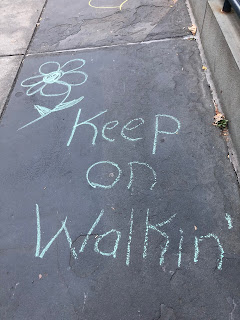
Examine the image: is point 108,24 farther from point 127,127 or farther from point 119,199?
point 119,199

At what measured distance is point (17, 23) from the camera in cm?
576

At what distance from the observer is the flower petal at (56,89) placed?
405 cm

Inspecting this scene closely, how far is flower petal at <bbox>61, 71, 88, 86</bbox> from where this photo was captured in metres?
4.16

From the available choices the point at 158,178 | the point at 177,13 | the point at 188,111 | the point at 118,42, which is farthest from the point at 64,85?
the point at 177,13

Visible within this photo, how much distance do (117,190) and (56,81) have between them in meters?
2.13

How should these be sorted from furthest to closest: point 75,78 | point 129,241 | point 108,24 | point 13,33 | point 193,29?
point 13,33 → point 108,24 → point 193,29 → point 75,78 → point 129,241

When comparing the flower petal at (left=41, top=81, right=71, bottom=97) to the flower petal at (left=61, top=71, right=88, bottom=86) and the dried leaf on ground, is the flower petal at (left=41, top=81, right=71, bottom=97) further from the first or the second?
the dried leaf on ground

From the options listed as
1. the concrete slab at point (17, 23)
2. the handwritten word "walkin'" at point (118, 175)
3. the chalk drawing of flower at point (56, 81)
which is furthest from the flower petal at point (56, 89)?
the handwritten word "walkin'" at point (118, 175)

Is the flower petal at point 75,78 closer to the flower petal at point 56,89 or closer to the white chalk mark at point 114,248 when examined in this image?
the flower petal at point 56,89

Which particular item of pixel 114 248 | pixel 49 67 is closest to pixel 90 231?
pixel 114 248

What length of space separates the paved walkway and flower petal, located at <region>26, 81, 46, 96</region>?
0.02m

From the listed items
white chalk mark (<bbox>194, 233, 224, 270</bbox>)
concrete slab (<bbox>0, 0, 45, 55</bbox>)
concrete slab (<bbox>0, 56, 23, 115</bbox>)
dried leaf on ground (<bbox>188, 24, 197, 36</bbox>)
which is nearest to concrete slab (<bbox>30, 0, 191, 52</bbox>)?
dried leaf on ground (<bbox>188, 24, 197, 36</bbox>)

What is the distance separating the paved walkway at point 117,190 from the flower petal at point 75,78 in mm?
25

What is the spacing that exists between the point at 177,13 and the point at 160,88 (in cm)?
213
